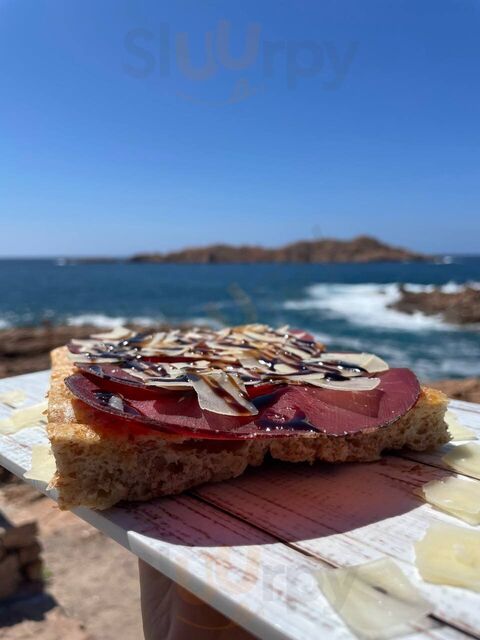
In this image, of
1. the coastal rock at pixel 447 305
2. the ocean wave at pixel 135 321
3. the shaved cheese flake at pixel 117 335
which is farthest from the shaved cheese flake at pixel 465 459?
the coastal rock at pixel 447 305

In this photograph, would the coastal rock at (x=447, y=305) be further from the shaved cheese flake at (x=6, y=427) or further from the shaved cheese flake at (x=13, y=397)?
the shaved cheese flake at (x=6, y=427)

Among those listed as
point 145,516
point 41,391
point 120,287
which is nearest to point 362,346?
point 41,391

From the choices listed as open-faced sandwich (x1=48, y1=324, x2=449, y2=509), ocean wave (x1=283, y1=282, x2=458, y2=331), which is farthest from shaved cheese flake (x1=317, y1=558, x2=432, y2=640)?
ocean wave (x1=283, y1=282, x2=458, y2=331)

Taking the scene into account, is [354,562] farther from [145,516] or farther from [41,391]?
[41,391]

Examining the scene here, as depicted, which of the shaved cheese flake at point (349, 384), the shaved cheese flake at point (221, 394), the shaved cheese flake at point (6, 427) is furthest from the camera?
the shaved cheese flake at point (6, 427)

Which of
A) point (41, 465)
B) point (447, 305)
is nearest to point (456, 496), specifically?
point (41, 465)

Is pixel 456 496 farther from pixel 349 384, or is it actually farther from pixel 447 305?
pixel 447 305
